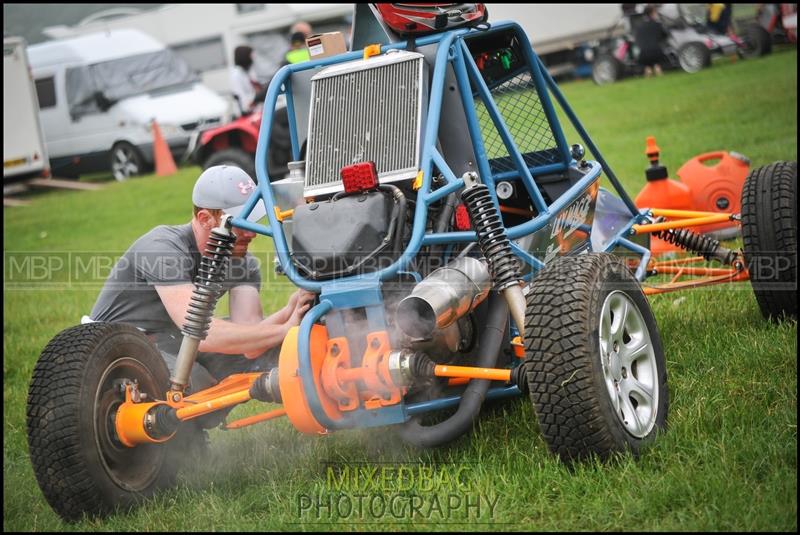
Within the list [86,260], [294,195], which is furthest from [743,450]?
[86,260]

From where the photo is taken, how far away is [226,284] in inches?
223

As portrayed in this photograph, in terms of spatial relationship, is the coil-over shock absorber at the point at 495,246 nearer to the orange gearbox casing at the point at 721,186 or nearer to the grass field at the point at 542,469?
the grass field at the point at 542,469

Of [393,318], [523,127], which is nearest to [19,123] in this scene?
[523,127]

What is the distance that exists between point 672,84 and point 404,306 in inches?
720

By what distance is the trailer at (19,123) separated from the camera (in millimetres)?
19297

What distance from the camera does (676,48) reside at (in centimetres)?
2305

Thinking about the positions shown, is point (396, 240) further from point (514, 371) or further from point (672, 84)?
point (672, 84)

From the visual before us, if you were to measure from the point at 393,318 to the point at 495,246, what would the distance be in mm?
537

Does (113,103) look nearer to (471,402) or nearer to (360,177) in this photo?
(360,177)

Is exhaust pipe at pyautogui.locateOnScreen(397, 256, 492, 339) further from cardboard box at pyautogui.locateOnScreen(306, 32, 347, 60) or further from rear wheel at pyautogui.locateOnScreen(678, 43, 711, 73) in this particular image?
rear wheel at pyautogui.locateOnScreen(678, 43, 711, 73)

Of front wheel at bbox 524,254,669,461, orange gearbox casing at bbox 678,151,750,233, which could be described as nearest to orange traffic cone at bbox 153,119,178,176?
orange gearbox casing at bbox 678,151,750,233

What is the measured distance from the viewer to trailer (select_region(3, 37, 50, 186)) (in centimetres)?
1930

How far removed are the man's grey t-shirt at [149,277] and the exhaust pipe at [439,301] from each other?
155 centimetres

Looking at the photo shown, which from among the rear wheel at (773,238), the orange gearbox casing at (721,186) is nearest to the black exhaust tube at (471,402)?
the rear wheel at (773,238)
